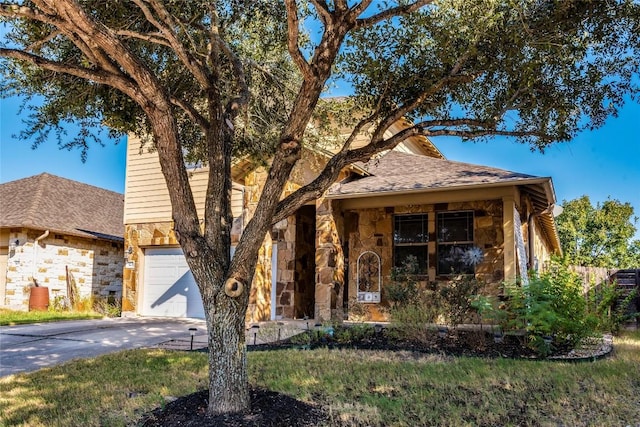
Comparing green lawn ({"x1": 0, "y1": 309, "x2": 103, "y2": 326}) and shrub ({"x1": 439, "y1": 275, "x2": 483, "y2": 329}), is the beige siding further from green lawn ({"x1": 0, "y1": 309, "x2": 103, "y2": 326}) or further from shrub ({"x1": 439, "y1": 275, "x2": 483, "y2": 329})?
shrub ({"x1": 439, "y1": 275, "x2": 483, "y2": 329})

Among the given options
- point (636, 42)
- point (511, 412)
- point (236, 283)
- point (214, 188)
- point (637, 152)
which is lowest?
point (511, 412)

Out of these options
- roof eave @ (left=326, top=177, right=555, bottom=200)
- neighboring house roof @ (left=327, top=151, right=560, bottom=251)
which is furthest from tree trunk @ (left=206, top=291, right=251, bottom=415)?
roof eave @ (left=326, top=177, right=555, bottom=200)

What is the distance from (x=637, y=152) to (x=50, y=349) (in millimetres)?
22557

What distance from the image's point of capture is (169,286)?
1405cm

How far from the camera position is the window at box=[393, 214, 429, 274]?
11423 mm

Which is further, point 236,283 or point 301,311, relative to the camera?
point 301,311

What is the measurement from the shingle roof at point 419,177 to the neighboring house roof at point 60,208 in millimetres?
9526

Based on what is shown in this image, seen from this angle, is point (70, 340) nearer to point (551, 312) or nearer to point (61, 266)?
point (551, 312)

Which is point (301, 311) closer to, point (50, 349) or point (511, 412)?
point (50, 349)

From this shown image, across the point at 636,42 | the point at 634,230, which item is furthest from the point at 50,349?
the point at 634,230

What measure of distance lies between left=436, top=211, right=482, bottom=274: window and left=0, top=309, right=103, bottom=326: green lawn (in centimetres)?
945

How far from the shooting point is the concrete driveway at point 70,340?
7566 millimetres

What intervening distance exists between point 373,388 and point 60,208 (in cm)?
1535

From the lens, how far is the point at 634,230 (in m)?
27.9
